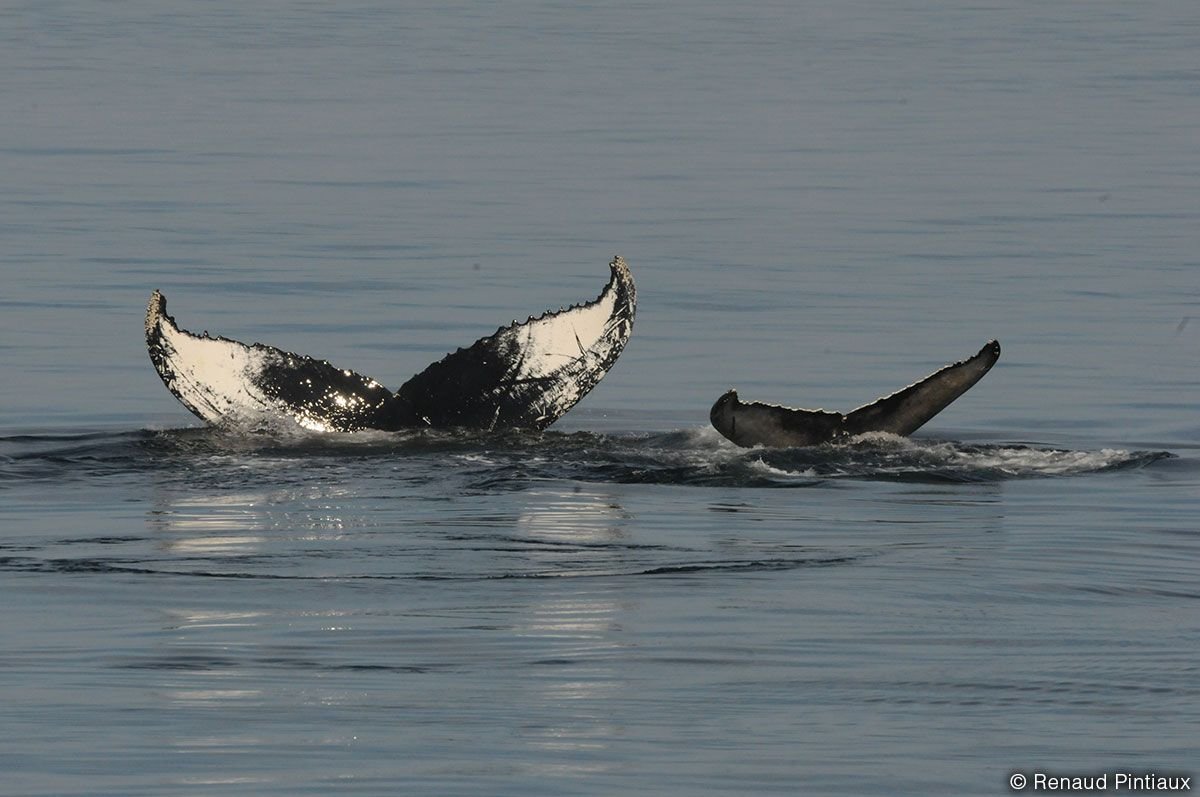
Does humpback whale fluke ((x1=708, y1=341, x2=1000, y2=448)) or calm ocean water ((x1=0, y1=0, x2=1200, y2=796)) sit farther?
humpback whale fluke ((x1=708, y1=341, x2=1000, y2=448))

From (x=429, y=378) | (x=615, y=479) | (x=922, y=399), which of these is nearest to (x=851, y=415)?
(x=922, y=399)

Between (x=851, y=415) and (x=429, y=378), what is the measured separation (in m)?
1.81

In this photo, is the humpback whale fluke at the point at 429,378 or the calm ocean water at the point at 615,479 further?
the humpback whale fluke at the point at 429,378

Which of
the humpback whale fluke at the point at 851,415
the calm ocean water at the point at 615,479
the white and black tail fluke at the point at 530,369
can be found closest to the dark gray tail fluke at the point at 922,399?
the humpback whale fluke at the point at 851,415

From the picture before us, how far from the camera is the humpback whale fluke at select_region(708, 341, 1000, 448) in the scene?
10539 millimetres

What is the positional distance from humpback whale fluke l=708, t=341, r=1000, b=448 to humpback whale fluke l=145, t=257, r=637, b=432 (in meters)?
0.65

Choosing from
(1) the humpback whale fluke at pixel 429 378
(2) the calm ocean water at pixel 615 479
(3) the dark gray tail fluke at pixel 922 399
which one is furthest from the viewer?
(1) the humpback whale fluke at pixel 429 378

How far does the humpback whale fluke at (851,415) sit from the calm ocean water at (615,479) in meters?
0.11

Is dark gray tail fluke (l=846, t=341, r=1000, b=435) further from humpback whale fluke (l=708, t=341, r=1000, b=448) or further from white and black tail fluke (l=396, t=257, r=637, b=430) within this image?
white and black tail fluke (l=396, t=257, r=637, b=430)

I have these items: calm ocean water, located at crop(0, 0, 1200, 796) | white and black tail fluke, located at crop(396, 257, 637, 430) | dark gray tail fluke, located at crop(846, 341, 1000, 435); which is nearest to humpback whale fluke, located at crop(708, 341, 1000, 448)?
dark gray tail fluke, located at crop(846, 341, 1000, 435)

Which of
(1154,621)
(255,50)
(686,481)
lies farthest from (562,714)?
(255,50)

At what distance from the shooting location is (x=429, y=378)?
38.4ft

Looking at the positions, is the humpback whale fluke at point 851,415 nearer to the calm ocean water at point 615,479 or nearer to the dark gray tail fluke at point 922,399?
the dark gray tail fluke at point 922,399

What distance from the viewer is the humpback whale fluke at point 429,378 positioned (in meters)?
11.3
